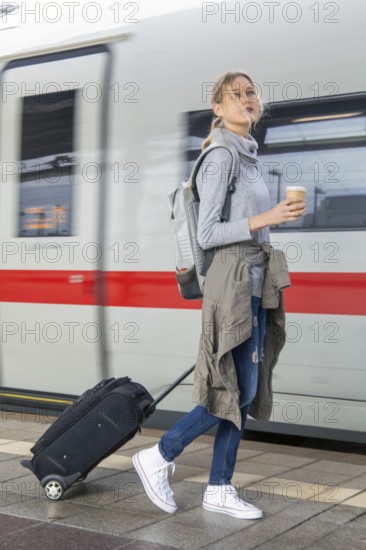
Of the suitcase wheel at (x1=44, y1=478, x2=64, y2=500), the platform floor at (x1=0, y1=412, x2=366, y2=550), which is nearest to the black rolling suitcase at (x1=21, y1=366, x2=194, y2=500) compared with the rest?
the suitcase wheel at (x1=44, y1=478, x2=64, y2=500)

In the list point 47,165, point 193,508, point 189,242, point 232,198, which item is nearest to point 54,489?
point 193,508

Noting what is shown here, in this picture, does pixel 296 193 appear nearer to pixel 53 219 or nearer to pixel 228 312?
pixel 228 312

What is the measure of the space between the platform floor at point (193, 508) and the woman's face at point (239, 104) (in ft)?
6.06

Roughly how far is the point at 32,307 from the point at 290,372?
2.03m

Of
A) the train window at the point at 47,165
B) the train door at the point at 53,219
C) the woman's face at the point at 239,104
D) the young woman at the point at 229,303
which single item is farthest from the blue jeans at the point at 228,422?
the train window at the point at 47,165

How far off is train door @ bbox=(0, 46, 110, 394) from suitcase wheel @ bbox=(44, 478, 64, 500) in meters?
1.73

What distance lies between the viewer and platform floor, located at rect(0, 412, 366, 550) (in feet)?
12.3

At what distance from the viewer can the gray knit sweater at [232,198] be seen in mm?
3939

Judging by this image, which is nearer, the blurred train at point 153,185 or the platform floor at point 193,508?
the platform floor at point 193,508

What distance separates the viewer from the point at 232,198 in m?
4.03

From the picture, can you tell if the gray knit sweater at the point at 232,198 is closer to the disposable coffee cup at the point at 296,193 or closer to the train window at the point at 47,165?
the disposable coffee cup at the point at 296,193

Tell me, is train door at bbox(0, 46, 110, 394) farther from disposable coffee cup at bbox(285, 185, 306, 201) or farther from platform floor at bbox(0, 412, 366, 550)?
disposable coffee cup at bbox(285, 185, 306, 201)

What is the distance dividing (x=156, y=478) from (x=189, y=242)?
1129mm

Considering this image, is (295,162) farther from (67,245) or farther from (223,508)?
(223,508)
